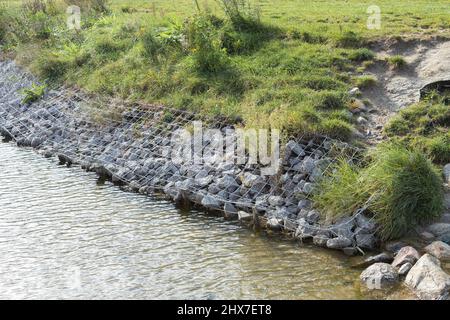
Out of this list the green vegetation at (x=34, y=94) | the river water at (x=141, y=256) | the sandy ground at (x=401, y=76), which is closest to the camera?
the river water at (x=141, y=256)

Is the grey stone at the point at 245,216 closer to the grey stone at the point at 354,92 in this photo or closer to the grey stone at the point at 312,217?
the grey stone at the point at 312,217

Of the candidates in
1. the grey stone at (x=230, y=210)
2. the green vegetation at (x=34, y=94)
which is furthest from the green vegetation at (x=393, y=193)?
the green vegetation at (x=34, y=94)

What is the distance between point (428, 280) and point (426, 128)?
444cm

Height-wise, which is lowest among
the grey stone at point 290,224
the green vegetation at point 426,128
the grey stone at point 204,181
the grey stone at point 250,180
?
the grey stone at point 290,224

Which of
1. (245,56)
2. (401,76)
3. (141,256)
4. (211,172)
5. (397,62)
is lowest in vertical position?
(141,256)

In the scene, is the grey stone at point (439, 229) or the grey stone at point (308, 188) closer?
the grey stone at point (439, 229)

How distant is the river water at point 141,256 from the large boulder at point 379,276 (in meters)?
0.19

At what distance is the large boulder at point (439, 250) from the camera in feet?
31.2

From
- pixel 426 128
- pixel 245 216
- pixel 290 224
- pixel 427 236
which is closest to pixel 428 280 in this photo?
pixel 427 236

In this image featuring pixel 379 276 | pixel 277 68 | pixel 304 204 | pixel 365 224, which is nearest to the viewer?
pixel 379 276

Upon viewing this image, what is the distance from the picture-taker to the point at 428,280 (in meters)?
8.77

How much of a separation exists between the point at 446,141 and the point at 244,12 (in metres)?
7.56

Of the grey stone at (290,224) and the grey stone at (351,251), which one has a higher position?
the grey stone at (290,224)

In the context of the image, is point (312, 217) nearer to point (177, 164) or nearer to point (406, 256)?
point (406, 256)
